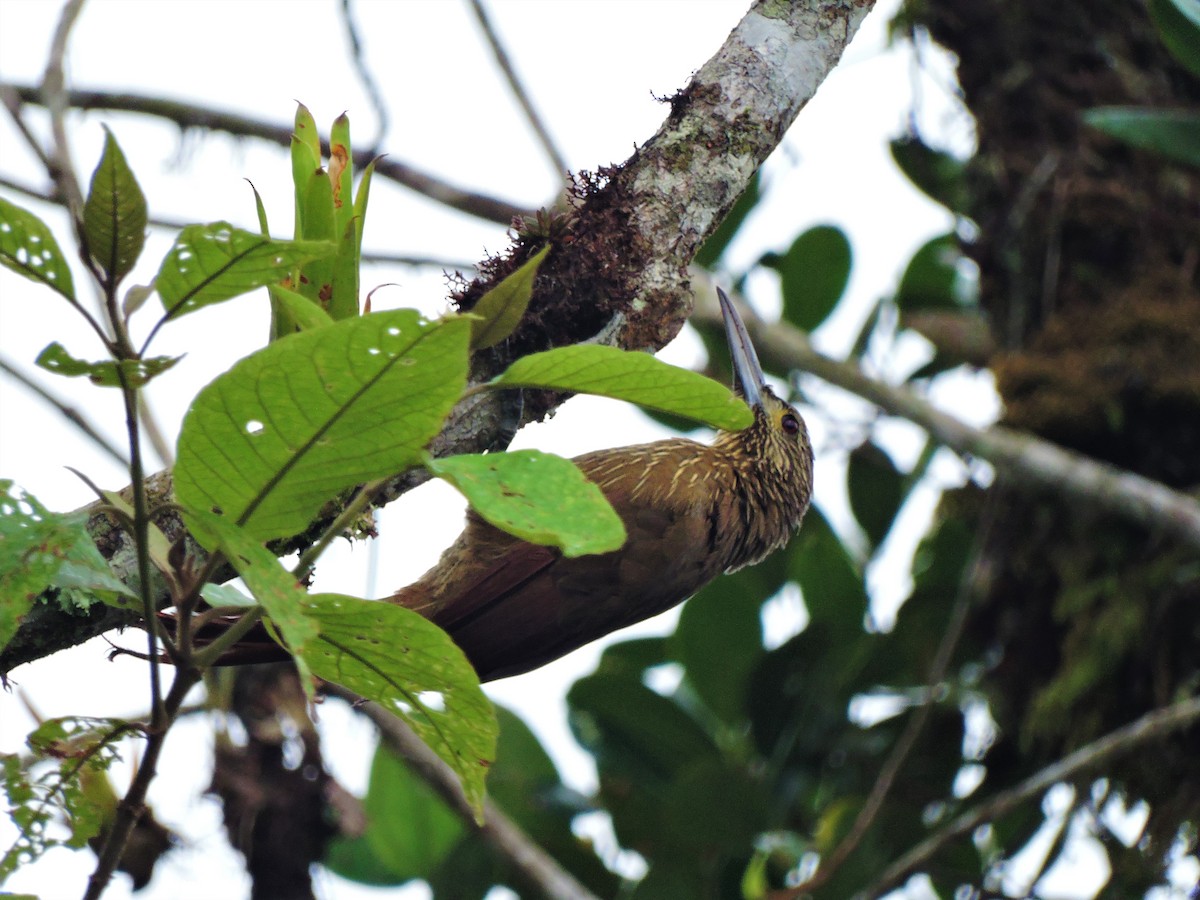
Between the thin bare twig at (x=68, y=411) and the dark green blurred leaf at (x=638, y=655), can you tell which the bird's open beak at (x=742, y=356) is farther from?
the thin bare twig at (x=68, y=411)

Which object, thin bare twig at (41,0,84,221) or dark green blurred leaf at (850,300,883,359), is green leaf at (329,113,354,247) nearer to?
thin bare twig at (41,0,84,221)

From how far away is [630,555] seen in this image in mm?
2461

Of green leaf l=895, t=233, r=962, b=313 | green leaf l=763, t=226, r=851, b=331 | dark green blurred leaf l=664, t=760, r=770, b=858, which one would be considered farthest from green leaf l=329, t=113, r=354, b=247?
green leaf l=895, t=233, r=962, b=313

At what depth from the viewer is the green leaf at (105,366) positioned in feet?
3.24

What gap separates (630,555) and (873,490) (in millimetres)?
1259

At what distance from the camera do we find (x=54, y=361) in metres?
0.99

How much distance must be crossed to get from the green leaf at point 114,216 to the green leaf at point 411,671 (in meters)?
0.31

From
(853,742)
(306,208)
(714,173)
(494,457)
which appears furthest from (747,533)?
(494,457)

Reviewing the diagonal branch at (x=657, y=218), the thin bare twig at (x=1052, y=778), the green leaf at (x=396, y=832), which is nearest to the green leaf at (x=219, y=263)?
the diagonal branch at (x=657, y=218)

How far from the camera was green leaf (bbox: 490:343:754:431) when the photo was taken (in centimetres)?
112

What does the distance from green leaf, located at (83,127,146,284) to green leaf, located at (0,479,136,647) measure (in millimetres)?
222

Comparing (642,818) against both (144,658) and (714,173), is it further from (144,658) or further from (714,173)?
(144,658)

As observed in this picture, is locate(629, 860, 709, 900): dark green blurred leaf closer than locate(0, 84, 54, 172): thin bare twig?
No

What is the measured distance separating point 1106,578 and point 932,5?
185 centimetres
